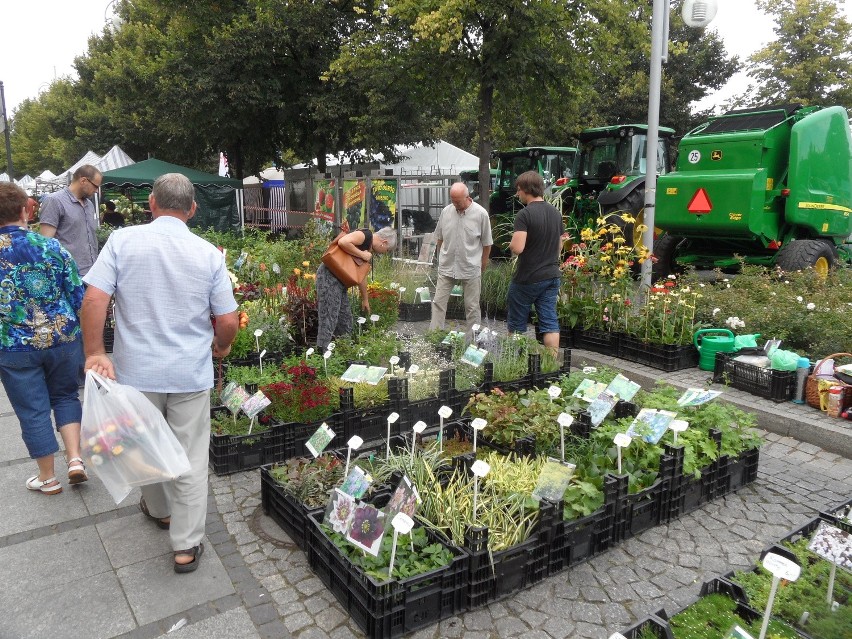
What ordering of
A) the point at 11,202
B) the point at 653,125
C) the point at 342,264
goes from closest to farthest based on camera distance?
the point at 11,202, the point at 342,264, the point at 653,125

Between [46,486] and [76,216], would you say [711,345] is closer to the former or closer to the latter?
[46,486]

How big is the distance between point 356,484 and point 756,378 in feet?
13.1

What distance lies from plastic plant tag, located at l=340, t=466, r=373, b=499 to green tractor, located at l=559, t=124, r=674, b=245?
8693 mm

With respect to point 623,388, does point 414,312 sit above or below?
below

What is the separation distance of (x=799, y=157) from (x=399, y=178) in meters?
6.88

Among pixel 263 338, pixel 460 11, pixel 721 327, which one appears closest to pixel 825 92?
pixel 460 11

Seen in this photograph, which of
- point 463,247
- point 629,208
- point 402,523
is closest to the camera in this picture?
point 402,523

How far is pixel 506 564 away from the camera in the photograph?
117 inches

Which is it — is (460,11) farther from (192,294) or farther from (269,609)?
(269,609)

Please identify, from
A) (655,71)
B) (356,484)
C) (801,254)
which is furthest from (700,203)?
(356,484)

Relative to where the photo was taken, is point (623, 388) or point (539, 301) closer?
point (623, 388)

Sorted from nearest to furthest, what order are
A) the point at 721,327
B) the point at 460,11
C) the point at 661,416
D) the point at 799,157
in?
the point at 661,416, the point at 721,327, the point at 799,157, the point at 460,11

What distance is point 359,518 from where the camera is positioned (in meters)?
2.77

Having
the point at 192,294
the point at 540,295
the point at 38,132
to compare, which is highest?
the point at 38,132
